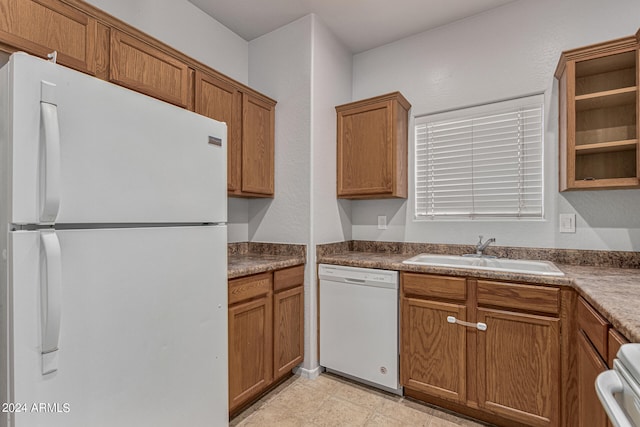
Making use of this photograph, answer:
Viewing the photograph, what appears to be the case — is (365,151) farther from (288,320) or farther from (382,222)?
(288,320)

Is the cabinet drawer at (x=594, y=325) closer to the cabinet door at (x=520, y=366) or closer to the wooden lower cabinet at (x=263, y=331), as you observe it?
the cabinet door at (x=520, y=366)

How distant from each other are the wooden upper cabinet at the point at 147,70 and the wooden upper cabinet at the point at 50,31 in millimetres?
109

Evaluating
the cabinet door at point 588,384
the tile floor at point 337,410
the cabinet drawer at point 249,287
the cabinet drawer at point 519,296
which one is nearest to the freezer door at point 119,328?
the cabinet drawer at point 249,287

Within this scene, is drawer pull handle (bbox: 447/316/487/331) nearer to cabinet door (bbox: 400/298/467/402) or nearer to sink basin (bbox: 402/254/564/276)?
cabinet door (bbox: 400/298/467/402)

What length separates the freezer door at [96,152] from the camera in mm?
889

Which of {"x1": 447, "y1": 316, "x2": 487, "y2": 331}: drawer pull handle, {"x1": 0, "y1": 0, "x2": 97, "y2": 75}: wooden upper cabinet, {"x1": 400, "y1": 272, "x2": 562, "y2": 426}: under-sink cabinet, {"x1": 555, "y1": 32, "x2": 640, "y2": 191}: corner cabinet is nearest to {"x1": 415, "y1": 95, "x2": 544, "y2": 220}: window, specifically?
{"x1": 555, "y1": 32, "x2": 640, "y2": 191}: corner cabinet

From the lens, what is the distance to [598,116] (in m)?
1.97

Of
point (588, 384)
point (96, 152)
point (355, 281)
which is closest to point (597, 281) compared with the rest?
point (588, 384)

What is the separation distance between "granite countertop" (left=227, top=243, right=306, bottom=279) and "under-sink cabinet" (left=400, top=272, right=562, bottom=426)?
0.82 meters

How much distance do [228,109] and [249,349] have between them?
1.61 metres

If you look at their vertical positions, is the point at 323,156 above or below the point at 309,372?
above

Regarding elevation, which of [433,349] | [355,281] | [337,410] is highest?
[355,281]

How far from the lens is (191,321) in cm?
134

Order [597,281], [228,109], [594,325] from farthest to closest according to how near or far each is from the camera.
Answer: [228,109] < [597,281] < [594,325]
